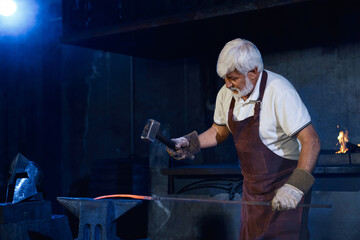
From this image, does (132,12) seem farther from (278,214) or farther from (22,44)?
(278,214)

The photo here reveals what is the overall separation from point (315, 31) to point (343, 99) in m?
1.15

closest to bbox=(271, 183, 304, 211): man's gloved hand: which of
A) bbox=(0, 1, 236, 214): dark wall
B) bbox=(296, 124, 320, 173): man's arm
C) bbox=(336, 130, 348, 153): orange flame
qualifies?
bbox=(296, 124, 320, 173): man's arm

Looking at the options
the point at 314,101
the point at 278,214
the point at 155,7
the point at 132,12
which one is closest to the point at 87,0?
the point at 132,12

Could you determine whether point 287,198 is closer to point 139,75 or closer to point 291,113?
point 291,113

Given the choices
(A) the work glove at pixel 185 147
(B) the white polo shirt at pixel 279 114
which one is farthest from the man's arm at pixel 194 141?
(B) the white polo shirt at pixel 279 114

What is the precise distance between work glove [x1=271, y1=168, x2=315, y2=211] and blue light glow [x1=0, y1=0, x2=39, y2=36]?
829 cm

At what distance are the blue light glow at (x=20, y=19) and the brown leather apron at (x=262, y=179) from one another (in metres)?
7.72

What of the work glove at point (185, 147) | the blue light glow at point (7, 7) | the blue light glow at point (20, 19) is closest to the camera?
the work glove at point (185, 147)

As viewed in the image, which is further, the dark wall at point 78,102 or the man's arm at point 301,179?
the dark wall at point 78,102

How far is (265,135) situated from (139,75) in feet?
20.0

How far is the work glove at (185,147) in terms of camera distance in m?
3.50

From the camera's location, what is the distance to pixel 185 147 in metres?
3.53

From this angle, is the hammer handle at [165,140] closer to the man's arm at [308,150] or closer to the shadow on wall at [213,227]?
the man's arm at [308,150]

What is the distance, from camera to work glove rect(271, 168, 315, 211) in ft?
9.23
